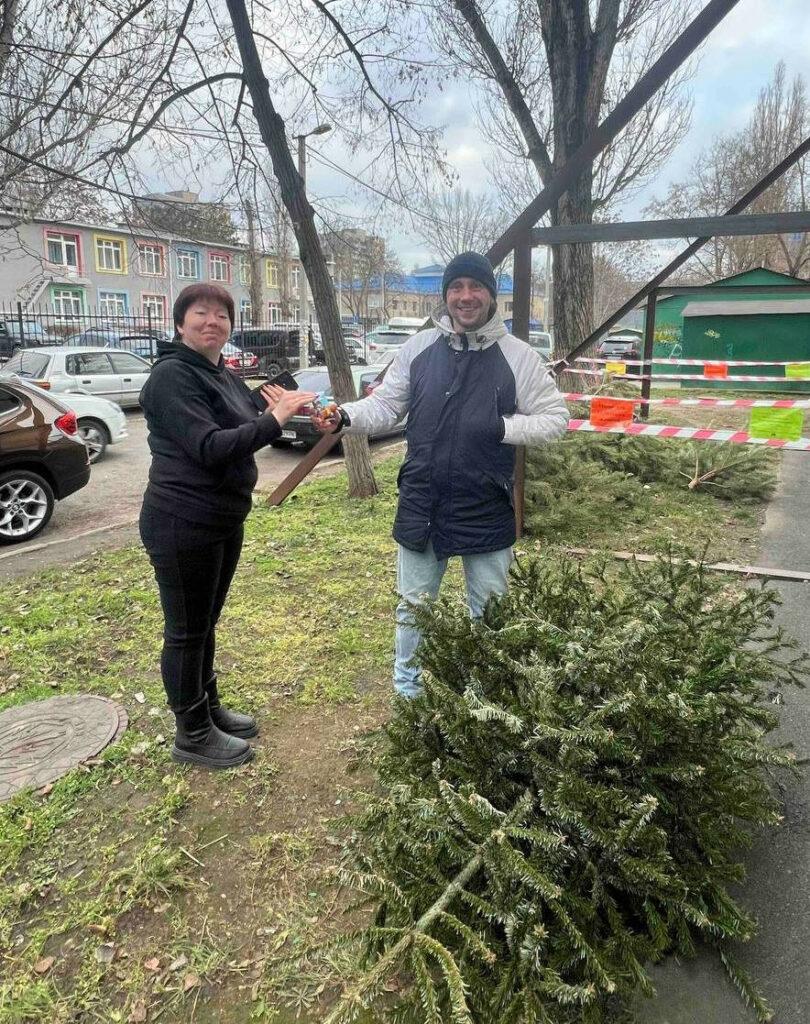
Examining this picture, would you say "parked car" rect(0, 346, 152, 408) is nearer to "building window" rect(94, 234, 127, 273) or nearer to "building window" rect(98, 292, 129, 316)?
"building window" rect(94, 234, 127, 273)

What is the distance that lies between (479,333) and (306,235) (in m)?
5.25

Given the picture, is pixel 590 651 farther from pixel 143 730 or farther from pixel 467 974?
pixel 143 730

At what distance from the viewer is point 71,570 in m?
5.76

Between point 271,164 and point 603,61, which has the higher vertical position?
point 603,61

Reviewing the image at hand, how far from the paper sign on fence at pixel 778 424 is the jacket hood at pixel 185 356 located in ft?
16.5

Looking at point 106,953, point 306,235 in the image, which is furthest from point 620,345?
point 106,953

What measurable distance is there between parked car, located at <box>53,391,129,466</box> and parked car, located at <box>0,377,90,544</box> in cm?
364

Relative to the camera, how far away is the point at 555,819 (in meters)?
1.86

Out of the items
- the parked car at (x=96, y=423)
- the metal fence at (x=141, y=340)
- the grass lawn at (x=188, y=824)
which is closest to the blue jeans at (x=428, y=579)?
the grass lawn at (x=188, y=824)

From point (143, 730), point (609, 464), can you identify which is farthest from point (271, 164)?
point (143, 730)

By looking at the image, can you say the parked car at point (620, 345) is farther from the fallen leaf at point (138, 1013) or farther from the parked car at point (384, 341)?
the fallen leaf at point (138, 1013)

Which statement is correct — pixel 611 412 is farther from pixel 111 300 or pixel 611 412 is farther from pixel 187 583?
pixel 111 300

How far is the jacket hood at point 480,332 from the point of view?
9.39 ft

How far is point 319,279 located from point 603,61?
5.64 metres
